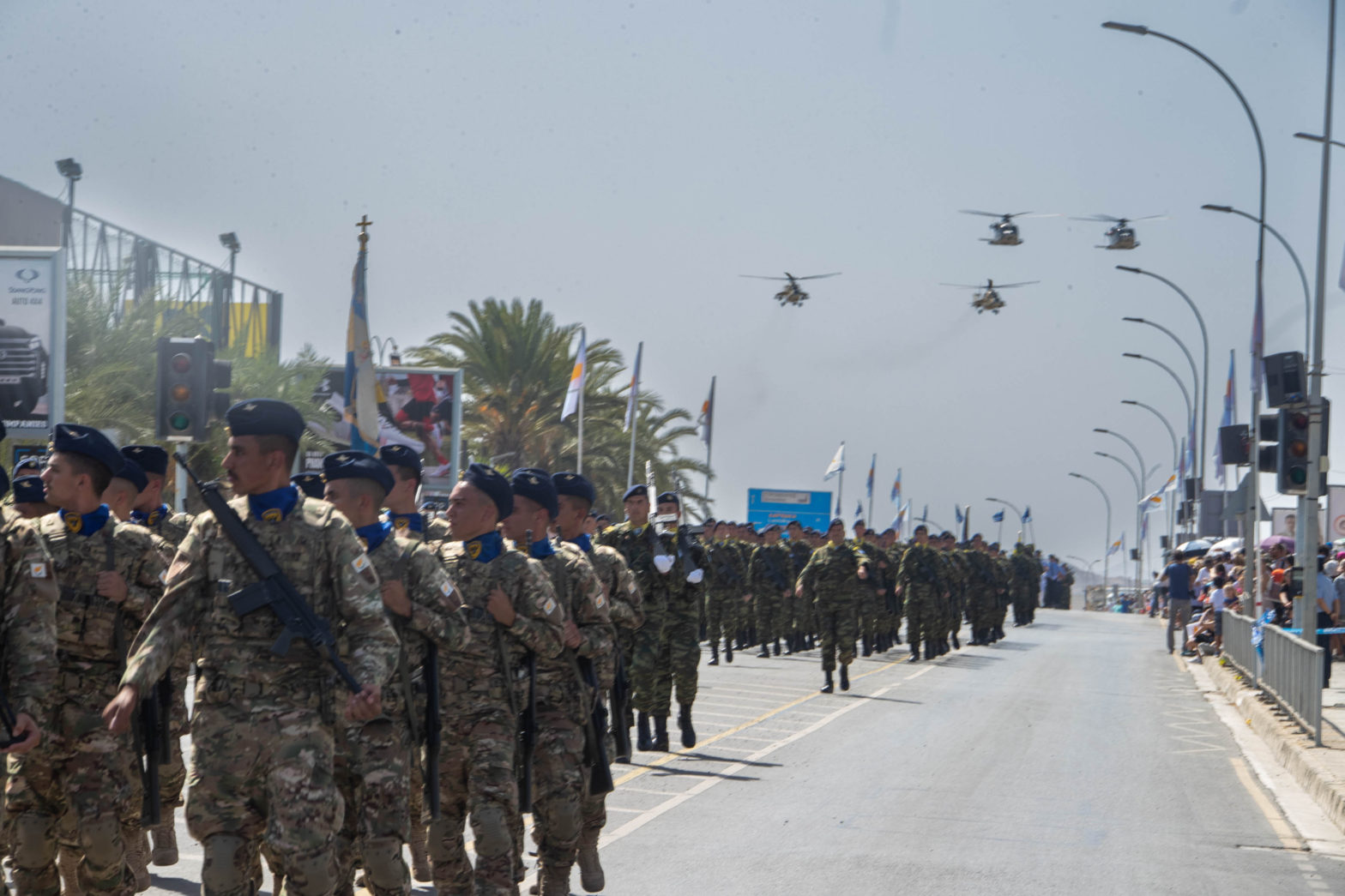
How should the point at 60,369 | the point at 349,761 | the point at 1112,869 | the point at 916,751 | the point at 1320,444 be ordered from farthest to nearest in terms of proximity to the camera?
the point at 60,369, the point at 1320,444, the point at 916,751, the point at 1112,869, the point at 349,761

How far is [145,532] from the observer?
260 inches

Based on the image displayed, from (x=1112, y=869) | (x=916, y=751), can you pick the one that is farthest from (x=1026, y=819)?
(x=916, y=751)

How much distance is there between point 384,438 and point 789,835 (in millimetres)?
30196

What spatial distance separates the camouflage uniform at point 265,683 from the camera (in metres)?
4.91

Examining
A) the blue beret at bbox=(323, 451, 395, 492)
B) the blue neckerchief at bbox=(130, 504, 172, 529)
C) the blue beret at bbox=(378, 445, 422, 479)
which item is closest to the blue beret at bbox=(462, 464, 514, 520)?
the blue beret at bbox=(323, 451, 395, 492)

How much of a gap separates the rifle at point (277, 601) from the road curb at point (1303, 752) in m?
Answer: 7.75

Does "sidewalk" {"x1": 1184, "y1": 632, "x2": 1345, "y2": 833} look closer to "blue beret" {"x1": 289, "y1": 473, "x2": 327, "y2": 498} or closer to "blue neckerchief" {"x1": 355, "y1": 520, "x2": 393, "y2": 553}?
"blue beret" {"x1": 289, "y1": 473, "x2": 327, "y2": 498}

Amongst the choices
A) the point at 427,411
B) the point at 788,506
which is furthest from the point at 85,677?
the point at 788,506

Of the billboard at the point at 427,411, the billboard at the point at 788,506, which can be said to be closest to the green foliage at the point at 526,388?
the billboard at the point at 427,411

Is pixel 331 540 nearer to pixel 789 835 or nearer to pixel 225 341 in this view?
pixel 789 835

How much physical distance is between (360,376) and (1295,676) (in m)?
9.88

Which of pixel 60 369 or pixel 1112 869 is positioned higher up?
pixel 60 369

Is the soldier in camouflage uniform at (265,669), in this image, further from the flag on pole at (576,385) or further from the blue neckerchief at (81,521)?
the flag on pole at (576,385)

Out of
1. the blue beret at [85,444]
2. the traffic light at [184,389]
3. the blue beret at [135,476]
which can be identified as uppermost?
the traffic light at [184,389]
